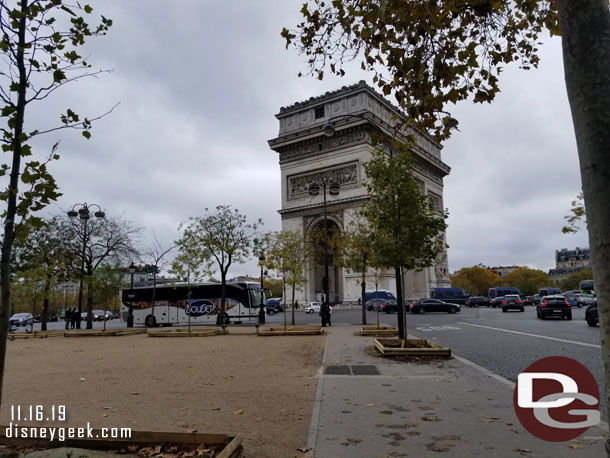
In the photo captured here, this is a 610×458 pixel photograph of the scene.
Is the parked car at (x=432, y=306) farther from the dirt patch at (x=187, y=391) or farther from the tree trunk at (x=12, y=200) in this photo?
the tree trunk at (x=12, y=200)

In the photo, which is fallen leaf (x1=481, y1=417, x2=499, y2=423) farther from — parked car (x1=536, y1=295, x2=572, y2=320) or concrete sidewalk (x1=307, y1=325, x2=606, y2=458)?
parked car (x1=536, y1=295, x2=572, y2=320)

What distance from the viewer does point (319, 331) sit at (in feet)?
64.9

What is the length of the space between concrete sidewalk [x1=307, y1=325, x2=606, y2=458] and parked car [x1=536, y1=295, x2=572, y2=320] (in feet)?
71.8

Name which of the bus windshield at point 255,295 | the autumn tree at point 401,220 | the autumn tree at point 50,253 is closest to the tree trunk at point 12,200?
the autumn tree at point 401,220

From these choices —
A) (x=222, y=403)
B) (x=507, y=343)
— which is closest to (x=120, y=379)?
(x=222, y=403)

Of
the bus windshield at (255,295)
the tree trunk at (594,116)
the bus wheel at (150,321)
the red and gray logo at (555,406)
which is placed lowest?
the bus wheel at (150,321)

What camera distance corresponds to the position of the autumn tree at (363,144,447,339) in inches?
509

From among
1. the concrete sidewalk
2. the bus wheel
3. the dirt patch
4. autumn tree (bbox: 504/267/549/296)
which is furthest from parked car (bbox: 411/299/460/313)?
autumn tree (bbox: 504/267/549/296)

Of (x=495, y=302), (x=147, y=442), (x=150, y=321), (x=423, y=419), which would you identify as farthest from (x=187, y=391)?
(x=495, y=302)

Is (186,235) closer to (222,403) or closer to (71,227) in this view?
(71,227)

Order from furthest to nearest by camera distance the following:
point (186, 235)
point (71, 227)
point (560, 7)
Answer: point (71, 227)
point (186, 235)
point (560, 7)

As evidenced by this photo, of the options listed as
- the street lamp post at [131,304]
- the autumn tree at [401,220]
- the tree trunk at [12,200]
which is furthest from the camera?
the street lamp post at [131,304]

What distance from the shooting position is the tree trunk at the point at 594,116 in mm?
2568

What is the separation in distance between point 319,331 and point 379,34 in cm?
1519
